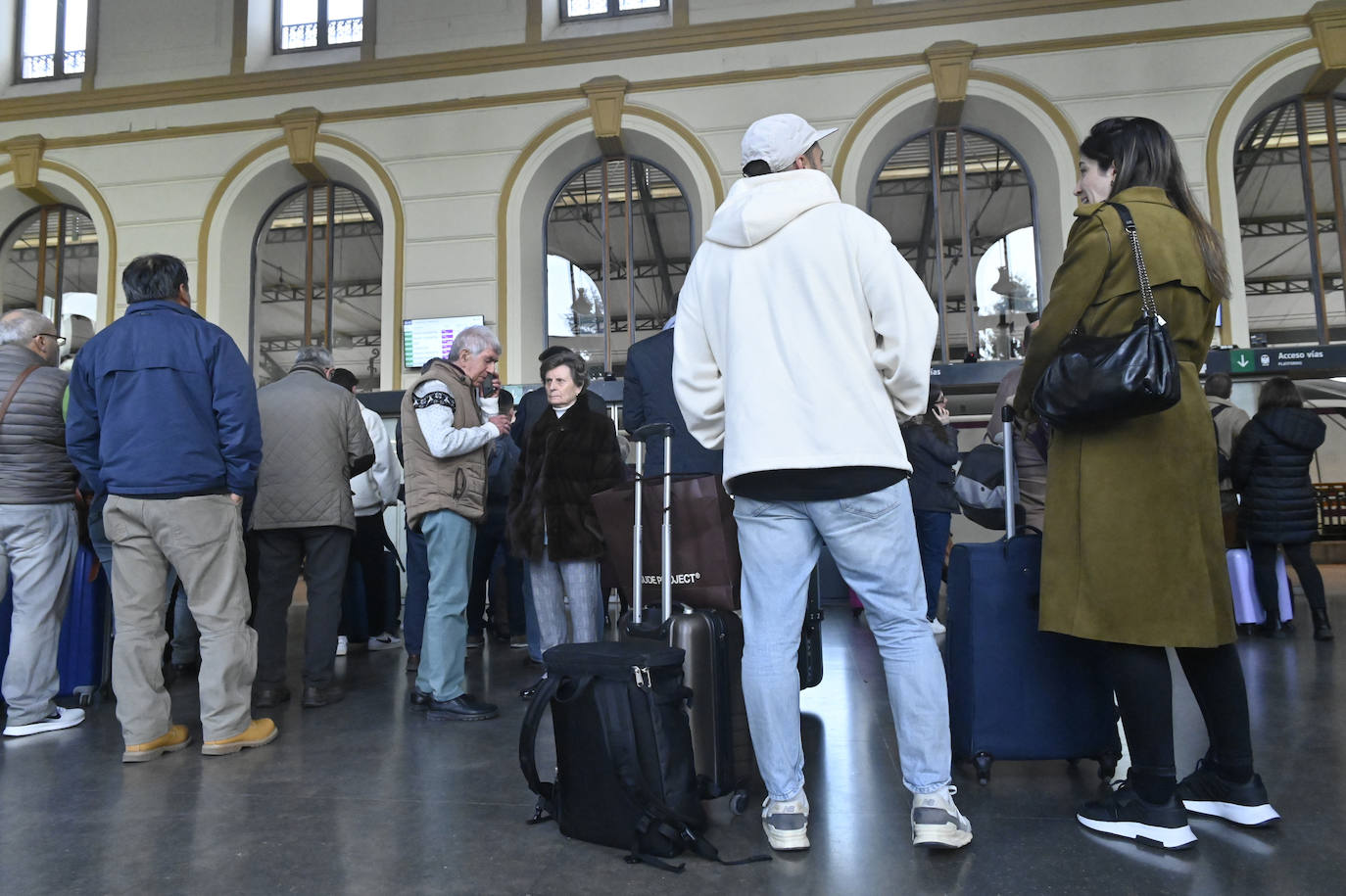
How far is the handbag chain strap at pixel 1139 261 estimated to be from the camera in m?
2.22

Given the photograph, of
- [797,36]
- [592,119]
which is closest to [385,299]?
[592,119]

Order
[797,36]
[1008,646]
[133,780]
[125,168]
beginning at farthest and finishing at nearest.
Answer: [125,168]
[797,36]
[133,780]
[1008,646]

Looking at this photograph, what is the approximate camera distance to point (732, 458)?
2.26 metres

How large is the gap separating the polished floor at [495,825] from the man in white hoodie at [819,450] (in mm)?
186

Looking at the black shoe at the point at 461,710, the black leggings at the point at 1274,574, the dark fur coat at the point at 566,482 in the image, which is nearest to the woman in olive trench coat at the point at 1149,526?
the dark fur coat at the point at 566,482

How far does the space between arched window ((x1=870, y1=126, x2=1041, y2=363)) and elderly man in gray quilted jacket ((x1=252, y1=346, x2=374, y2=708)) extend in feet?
13.7

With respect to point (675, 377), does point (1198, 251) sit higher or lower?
higher

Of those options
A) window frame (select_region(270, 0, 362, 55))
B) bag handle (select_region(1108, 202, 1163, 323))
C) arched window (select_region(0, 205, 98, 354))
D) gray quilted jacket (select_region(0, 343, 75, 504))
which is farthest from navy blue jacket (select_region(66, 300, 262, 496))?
window frame (select_region(270, 0, 362, 55))

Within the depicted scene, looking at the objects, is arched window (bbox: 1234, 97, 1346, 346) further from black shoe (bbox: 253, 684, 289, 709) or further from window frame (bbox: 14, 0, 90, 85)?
window frame (bbox: 14, 0, 90, 85)

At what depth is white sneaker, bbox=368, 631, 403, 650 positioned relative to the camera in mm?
5965

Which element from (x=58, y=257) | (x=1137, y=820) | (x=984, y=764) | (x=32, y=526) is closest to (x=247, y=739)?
(x=32, y=526)

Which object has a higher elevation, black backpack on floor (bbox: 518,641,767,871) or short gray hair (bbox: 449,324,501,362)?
short gray hair (bbox: 449,324,501,362)

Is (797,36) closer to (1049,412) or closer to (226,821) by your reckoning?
(1049,412)

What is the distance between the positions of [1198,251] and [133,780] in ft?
11.9
